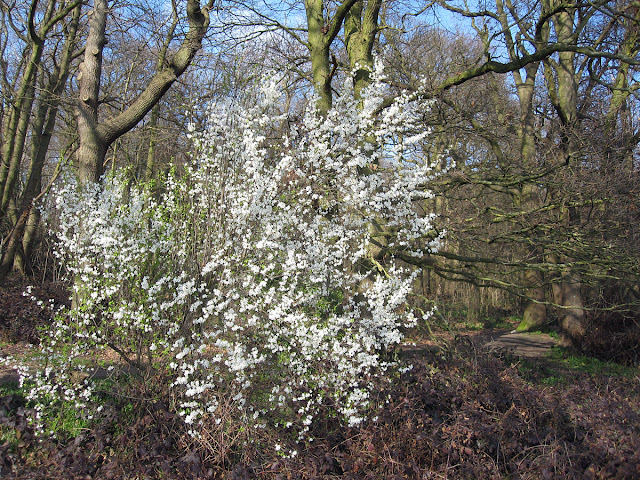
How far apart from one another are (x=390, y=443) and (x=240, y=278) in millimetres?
2037

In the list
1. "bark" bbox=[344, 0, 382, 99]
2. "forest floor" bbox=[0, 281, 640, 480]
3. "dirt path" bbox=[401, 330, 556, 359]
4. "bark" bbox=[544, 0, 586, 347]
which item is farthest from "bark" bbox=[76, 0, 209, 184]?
"bark" bbox=[544, 0, 586, 347]

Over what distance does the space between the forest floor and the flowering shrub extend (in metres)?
0.27

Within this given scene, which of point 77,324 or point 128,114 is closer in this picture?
point 77,324

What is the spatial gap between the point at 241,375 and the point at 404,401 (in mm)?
1739

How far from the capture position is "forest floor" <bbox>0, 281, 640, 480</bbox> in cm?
400

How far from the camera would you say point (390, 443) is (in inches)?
176

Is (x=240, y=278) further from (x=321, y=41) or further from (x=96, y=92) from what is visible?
(x=321, y=41)

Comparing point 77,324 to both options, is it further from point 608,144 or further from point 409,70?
point 608,144

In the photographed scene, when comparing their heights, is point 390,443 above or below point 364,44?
below

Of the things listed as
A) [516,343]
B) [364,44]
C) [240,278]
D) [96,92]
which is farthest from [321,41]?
[516,343]

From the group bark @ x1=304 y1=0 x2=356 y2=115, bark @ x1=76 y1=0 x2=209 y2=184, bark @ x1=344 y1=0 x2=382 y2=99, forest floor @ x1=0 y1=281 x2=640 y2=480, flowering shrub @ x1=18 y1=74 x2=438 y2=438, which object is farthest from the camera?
bark @ x1=344 y1=0 x2=382 y2=99

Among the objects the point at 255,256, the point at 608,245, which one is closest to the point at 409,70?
the point at 608,245

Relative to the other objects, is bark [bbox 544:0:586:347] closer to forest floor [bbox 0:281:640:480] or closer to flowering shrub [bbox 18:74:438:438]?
forest floor [bbox 0:281:640:480]

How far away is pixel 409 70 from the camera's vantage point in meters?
7.89
